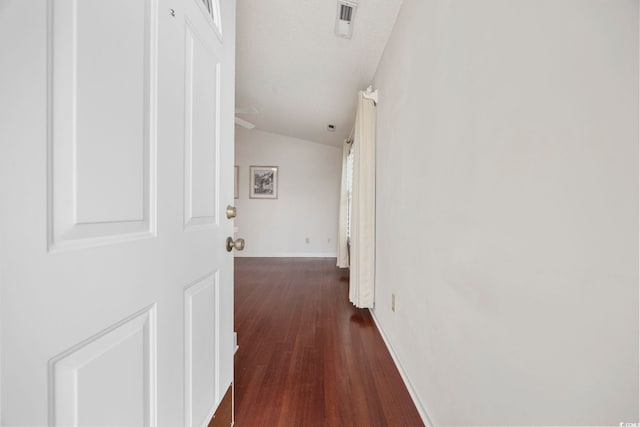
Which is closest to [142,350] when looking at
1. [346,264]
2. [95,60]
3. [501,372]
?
[95,60]

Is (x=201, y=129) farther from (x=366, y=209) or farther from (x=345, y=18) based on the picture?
(x=366, y=209)

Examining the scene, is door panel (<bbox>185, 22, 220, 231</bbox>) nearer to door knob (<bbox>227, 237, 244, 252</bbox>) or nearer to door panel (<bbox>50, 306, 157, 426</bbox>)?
door knob (<bbox>227, 237, 244, 252</bbox>)

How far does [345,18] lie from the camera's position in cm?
183

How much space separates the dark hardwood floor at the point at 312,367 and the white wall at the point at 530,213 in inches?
11.4

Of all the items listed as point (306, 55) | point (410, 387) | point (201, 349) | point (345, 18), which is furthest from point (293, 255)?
point (201, 349)

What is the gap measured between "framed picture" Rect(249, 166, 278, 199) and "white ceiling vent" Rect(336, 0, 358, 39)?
3.77 meters

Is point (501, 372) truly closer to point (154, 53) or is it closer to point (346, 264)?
point (154, 53)

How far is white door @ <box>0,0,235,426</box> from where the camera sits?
36cm

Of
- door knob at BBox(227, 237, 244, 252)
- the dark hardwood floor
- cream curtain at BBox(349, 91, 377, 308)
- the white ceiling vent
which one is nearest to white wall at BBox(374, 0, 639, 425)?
the dark hardwood floor

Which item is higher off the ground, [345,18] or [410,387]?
[345,18]

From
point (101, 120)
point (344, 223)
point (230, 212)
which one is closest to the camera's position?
point (101, 120)

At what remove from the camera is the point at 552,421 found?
1.90 feet

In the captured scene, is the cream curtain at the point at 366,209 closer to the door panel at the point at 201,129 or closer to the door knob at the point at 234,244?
the door knob at the point at 234,244

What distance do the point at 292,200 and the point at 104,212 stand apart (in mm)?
5117
